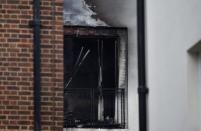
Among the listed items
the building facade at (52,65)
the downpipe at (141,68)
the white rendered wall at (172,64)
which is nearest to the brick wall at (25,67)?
the building facade at (52,65)

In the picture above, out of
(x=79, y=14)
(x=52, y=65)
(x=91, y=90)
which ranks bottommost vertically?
(x=91, y=90)

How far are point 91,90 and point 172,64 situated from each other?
1783mm

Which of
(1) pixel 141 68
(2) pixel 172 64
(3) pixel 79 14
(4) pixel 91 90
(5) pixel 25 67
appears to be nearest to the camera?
(2) pixel 172 64

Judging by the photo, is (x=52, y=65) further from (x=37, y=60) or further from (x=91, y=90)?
(x=91, y=90)

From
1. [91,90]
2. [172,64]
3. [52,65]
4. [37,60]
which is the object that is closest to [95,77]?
[91,90]

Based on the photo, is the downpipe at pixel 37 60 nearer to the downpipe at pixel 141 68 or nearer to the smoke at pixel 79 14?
the smoke at pixel 79 14

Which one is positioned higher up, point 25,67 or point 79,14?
point 79,14

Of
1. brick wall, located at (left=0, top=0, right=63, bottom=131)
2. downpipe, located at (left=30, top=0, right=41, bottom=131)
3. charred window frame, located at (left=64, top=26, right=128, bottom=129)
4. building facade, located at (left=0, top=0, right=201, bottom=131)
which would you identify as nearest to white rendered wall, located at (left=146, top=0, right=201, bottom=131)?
building facade, located at (left=0, top=0, right=201, bottom=131)

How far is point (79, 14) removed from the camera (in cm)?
858

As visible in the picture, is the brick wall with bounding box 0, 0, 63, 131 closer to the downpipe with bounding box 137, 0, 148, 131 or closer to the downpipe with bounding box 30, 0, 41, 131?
the downpipe with bounding box 30, 0, 41, 131

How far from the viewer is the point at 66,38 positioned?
8641 mm

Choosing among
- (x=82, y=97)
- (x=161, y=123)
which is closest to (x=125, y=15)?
(x=82, y=97)

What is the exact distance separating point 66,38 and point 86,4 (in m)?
0.59

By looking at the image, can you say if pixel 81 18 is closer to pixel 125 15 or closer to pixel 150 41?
pixel 125 15
